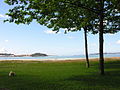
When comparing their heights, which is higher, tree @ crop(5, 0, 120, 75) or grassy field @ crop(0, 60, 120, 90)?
tree @ crop(5, 0, 120, 75)

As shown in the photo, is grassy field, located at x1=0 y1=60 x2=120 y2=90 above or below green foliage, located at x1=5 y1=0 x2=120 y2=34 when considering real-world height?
below

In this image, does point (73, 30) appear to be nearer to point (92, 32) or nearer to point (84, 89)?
point (92, 32)

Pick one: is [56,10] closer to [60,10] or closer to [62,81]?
[60,10]

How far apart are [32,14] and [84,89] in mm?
11275

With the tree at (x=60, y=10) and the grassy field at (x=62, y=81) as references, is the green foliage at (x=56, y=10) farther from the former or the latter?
the grassy field at (x=62, y=81)

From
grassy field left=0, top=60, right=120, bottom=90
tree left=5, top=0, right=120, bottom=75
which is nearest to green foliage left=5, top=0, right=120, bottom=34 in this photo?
tree left=5, top=0, right=120, bottom=75

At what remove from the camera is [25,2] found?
945 inches

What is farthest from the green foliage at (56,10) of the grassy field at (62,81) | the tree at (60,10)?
the grassy field at (62,81)

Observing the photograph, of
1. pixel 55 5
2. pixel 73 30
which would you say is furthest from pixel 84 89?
pixel 73 30

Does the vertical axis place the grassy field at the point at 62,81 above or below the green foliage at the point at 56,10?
below

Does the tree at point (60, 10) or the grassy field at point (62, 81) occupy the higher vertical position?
the tree at point (60, 10)

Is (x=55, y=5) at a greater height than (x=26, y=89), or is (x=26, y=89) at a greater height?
(x=55, y=5)

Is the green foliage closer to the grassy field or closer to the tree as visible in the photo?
the tree

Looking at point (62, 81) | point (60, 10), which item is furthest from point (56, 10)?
point (62, 81)
